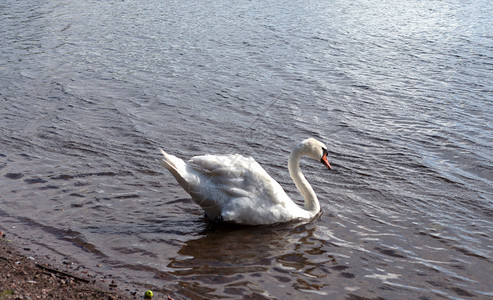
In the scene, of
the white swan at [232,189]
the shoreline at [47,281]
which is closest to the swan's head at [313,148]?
the white swan at [232,189]

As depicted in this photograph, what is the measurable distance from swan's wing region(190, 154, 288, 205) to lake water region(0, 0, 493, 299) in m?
0.51

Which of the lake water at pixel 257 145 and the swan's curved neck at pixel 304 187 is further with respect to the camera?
the swan's curved neck at pixel 304 187

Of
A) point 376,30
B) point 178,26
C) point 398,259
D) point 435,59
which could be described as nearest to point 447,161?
point 398,259

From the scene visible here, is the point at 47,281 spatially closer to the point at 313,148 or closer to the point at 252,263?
the point at 252,263

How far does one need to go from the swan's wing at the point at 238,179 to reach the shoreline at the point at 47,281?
209cm

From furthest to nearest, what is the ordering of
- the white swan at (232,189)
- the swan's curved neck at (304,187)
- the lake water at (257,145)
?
the swan's curved neck at (304,187) → the white swan at (232,189) → the lake water at (257,145)

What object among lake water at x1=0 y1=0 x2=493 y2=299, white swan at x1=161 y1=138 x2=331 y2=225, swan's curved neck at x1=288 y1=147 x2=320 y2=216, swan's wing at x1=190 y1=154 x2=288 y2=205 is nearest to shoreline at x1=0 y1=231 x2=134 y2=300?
lake water at x1=0 y1=0 x2=493 y2=299

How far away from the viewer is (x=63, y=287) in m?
5.58

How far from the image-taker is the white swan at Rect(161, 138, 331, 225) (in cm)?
743

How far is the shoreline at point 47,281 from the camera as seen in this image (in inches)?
212

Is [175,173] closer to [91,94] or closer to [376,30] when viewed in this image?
[91,94]

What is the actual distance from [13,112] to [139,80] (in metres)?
3.69

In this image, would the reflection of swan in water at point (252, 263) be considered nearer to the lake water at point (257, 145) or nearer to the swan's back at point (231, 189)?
the lake water at point (257, 145)

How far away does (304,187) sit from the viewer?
8.22 metres
